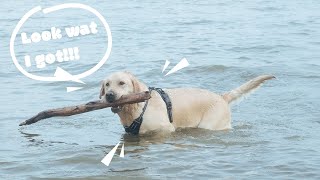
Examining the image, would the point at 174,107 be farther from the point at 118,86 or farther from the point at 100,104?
the point at 100,104

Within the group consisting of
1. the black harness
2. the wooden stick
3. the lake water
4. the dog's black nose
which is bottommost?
the lake water

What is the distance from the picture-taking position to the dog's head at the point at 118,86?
27.8 ft

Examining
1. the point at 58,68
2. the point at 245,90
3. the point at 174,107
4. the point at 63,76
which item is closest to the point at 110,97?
the point at 174,107

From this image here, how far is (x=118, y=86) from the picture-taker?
28.2 feet

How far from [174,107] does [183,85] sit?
10.8 feet

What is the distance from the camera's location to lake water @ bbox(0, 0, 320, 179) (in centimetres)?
777

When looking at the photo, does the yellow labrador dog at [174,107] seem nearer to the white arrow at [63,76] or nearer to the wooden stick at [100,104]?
the wooden stick at [100,104]

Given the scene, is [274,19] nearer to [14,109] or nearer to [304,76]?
[304,76]

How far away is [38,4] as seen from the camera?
924 inches

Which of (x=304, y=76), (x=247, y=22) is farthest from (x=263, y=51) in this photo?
(x=247, y=22)

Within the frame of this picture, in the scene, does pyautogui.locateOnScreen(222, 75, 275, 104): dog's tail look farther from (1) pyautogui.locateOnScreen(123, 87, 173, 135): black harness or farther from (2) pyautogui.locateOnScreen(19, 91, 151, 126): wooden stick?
(2) pyautogui.locateOnScreen(19, 91, 151, 126): wooden stick

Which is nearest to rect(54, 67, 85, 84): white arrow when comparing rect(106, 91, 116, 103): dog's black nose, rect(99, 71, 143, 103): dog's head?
rect(99, 71, 143, 103): dog's head

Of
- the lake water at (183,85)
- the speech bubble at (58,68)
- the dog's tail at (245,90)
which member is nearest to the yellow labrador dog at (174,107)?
the dog's tail at (245,90)

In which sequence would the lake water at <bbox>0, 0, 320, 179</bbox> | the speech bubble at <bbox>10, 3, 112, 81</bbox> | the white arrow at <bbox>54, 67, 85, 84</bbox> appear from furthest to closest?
the speech bubble at <bbox>10, 3, 112, 81</bbox>, the white arrow at <bbox>54, 67, 85, 84</bbox>, the lake water at <bbox>0, 0, 320, 179</bbox>
